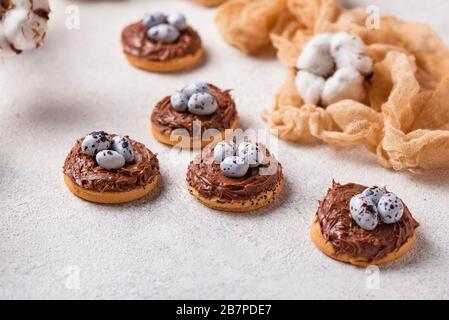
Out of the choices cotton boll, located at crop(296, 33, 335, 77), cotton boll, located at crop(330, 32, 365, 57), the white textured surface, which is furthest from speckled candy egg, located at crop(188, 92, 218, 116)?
cotton boll, located at crop(330, 32, 365, 57)

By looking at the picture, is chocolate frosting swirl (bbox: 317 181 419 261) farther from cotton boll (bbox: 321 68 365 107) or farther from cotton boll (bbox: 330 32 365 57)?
cotton boll (bbox: 330 32 365 57)

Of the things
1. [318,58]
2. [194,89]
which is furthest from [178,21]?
[318,58]

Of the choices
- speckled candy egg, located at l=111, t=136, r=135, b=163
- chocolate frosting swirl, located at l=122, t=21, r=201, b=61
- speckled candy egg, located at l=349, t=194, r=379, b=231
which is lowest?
chocolate frosting swirl, located at l=122, t=21, r=201, b=61

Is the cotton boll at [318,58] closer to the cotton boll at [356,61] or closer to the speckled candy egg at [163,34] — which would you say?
the cotton boll at [356,61]

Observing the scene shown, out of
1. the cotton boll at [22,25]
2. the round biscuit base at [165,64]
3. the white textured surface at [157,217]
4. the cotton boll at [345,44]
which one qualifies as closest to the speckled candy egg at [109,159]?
the white textured surface at [157,217]

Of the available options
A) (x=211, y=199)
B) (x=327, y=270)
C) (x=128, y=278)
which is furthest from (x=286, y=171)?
(x=128, y=278)

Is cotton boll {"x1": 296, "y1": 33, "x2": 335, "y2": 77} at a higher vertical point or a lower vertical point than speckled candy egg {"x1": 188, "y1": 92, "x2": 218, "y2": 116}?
higher
